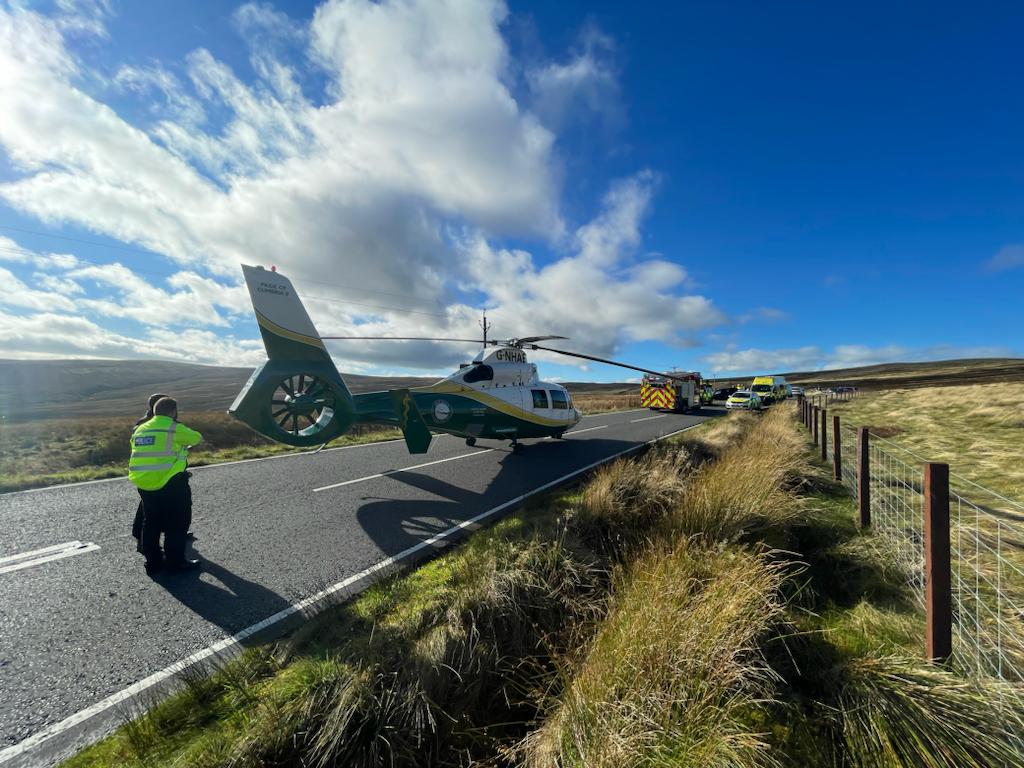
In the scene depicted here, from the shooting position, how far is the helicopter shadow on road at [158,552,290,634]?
3.99 meters

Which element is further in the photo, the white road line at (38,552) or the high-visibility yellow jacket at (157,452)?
the white road line at (38,552)

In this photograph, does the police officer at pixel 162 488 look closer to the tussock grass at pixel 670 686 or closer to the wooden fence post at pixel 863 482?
the tussock grass at pixel 670 686

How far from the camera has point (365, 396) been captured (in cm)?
995

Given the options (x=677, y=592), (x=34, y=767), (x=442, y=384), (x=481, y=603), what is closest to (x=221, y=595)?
(x=34, y=767)

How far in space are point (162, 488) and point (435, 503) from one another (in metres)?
4.00

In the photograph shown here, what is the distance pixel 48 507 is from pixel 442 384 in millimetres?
7689

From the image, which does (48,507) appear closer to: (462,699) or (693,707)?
(462,699)

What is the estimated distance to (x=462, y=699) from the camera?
9.47 ft

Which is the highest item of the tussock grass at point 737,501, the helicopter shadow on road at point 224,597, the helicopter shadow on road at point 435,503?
the tussock grass at point 737,501

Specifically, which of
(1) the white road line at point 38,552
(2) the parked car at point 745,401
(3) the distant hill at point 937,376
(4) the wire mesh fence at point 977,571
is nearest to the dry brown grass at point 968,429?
(4) the wire mesh fence at point 977,571

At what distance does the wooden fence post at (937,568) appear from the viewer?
122 inches

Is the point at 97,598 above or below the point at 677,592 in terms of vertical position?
below

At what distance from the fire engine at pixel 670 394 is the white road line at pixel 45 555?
30.1 meters

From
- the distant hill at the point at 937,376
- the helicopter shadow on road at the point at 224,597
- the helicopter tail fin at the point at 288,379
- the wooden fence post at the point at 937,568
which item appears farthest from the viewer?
the distant hill at the point at 937,376
